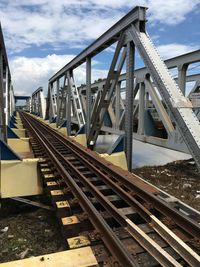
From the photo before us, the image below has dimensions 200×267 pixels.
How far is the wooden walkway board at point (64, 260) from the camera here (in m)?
3.28

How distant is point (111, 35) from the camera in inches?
387

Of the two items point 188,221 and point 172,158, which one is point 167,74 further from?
point 172,158

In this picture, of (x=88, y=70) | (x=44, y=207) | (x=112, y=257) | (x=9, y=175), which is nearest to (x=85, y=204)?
(x=112, y=257)

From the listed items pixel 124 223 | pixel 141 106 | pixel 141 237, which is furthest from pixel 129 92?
pixel 141 237

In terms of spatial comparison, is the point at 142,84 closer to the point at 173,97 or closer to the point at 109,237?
the point at 173,97

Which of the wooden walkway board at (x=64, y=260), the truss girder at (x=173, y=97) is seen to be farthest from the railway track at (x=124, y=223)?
the truss girder at (x=173, y=97)

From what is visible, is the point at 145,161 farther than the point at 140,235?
Yes

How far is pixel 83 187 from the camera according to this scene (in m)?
6.23

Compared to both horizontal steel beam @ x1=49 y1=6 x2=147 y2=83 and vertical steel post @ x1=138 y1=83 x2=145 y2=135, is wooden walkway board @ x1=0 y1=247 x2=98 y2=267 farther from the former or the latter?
vertical steel post @ x1=138 y1=83 x2=145 y2=135

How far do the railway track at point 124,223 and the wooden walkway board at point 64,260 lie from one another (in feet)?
0.41

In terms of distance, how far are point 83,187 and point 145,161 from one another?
9.62m

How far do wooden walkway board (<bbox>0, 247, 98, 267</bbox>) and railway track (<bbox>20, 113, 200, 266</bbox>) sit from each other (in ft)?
0.41

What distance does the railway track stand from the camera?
11.4 feet

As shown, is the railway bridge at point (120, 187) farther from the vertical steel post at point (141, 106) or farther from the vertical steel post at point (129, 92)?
the vertical steel post at point (141, 106)
